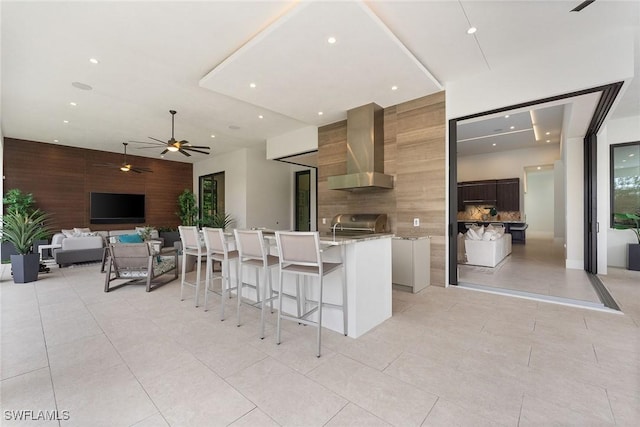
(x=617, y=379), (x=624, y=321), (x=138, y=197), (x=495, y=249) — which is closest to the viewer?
(x=617, y=379)

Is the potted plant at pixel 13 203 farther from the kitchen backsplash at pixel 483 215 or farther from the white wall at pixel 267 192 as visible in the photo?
the kitchen backsplash at pixel 483 215

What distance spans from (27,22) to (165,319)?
11.4 feet

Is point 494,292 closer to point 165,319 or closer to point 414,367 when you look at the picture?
point 414,367

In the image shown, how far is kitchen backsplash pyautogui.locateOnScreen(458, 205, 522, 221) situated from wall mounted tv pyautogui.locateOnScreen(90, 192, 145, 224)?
37.0ft

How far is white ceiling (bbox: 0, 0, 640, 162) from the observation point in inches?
105

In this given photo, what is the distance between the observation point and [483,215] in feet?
31.3

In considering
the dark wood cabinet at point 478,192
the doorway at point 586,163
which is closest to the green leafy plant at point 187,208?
the doorway at point 586,163

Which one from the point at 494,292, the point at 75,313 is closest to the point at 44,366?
the point at 75,313

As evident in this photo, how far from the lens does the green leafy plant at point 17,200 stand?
6945 mm

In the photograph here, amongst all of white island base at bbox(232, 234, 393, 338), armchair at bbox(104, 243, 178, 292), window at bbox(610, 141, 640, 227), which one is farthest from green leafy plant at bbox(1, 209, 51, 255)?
window at bbox(610, 141, 640, 227)

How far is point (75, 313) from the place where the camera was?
325 centimetres

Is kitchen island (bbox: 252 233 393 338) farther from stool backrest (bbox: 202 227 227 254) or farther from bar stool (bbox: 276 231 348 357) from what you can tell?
stool backrest (bbox: 202 227 227 254)

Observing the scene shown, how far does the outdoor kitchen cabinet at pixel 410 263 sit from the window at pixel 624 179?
4618 mm

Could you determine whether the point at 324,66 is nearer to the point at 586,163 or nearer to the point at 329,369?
the point at 329,369
